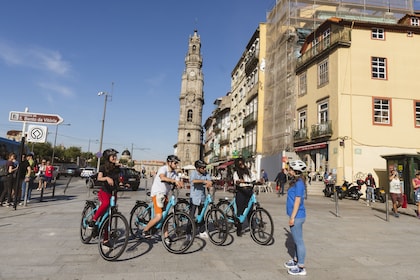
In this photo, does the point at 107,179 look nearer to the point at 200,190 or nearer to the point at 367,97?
the point at 200,190

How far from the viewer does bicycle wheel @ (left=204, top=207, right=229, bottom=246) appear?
6398 millimetres

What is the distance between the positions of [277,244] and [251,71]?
35674mm

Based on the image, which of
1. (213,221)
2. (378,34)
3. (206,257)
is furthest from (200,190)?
(378,34)

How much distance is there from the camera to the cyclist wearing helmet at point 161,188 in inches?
223

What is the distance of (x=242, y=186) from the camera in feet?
22.4

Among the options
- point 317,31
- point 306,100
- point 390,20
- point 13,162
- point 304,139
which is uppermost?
point 390,20

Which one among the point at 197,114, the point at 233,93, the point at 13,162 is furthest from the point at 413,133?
the point at 197,114

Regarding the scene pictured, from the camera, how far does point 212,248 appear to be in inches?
239

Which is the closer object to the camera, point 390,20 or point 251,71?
point 390,20

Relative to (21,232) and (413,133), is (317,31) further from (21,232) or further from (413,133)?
(21,232)

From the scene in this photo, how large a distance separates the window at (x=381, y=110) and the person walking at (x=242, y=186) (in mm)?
19301

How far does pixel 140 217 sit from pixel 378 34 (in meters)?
24.0

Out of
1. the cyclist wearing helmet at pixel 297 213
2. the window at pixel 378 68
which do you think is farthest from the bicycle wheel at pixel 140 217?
the window at pixel 378 68

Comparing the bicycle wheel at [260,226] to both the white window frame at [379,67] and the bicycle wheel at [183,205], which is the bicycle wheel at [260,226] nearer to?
the bicycle wheel at [183,205]
